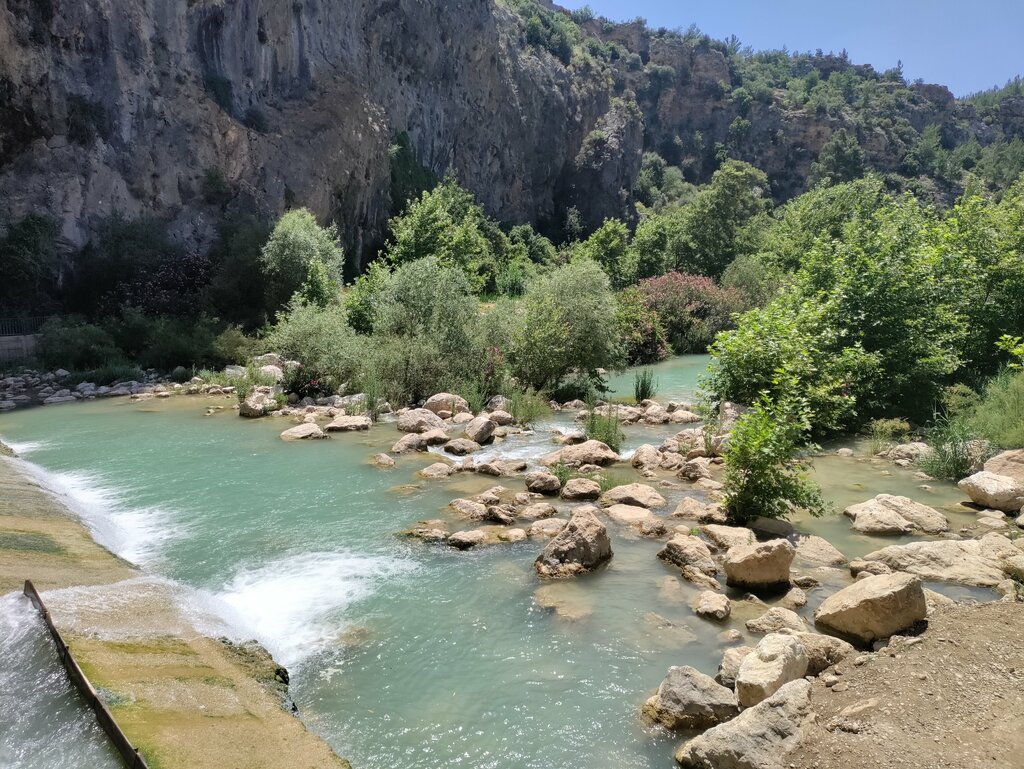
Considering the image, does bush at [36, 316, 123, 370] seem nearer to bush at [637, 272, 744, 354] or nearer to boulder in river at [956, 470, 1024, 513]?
bush at [637, 272, 744, 354]

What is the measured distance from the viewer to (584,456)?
45.4 ft

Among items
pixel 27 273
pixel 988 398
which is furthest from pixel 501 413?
pixel 27 273

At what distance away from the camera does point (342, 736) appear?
17.9 ft

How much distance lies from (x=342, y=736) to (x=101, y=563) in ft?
14.5

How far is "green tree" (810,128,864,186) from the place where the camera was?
8969 cm

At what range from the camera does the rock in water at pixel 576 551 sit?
8.55m

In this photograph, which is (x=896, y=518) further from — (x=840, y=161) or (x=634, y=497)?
(x=840, y=161)

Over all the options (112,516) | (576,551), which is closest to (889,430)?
(576,551)

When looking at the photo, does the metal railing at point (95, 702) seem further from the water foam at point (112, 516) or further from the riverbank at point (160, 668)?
the water foam at point (112, 516)

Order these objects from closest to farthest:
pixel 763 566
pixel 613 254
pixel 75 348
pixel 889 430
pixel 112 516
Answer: pixel 763 566, pixel 112 516, pixel 889 430, pixel 75 348, pixel 613 254

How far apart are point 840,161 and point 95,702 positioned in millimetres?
102016

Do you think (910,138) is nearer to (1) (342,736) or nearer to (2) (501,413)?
(2) (501,413)

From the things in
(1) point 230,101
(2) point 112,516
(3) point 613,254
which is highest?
(1) point 230,101

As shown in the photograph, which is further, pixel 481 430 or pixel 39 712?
pixel 481 430
